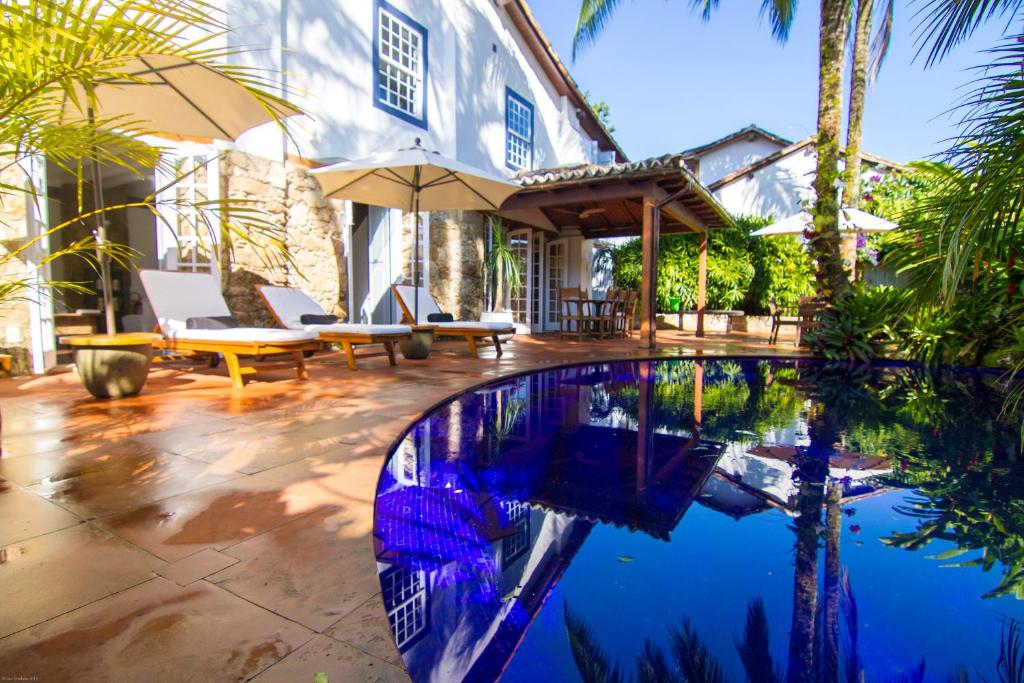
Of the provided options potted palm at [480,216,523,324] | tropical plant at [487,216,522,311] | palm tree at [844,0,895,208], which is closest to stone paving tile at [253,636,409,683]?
potted palm at [480,216,523,324]

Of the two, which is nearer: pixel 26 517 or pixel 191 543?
pixel 191 543

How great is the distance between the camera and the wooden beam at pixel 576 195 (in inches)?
317

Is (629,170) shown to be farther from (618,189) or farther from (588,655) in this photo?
(588,655)

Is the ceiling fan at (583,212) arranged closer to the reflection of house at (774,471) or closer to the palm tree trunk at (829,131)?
the palm tree trunk at (829,131)

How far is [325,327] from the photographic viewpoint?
5293mm

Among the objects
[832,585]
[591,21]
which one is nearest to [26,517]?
[832,585]

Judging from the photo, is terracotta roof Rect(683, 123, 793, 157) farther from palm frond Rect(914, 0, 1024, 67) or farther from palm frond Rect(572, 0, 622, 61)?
palm frond Rect(914, 0, 1024, 67)

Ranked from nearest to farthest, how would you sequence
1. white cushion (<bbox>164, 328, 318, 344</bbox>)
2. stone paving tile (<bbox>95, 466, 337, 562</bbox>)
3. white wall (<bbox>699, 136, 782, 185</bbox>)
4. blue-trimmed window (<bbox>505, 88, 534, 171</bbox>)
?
1. stone paving tile (<bbox>95, 466, 337, 562</bbox>)
2. white cushion (<bbox>164, 328, 318, 344</bbox>)
3. blue-trimmed window (<bbox>505, 88, 534, 171</bbox>)
4. white wall (<bbox>699, 136, 782, 185</bbox>)

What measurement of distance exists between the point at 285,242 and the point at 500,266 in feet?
15.4

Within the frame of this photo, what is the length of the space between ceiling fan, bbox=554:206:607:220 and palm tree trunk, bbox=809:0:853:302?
4.23 m

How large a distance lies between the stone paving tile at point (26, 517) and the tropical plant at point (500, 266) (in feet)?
28.9

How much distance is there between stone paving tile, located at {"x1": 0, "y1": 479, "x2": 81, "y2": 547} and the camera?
1.64 meters

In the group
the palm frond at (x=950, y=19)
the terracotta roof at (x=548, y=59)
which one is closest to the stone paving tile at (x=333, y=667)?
the palm frond at (x=950, y=19)

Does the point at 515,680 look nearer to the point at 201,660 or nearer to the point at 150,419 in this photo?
the point at 201,660
